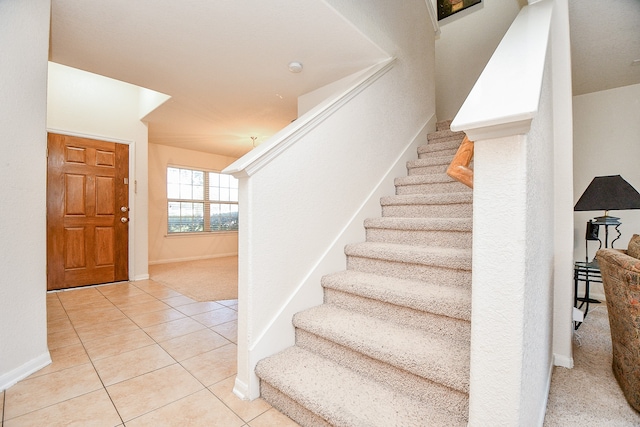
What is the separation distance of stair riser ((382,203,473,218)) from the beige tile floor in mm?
1575

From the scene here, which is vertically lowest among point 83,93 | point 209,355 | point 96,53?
point 209,355

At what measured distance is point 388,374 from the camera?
4.06ft

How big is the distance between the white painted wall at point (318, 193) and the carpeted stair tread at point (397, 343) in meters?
0.20

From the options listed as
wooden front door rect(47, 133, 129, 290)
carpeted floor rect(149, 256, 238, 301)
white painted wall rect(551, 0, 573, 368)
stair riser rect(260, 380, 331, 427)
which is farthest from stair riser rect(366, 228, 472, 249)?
wooden front door rect(47, 133, 129, 290)

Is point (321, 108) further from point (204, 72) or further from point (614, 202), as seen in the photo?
point (614, 202)

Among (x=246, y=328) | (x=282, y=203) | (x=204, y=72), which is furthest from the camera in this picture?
(x=204, y=72)

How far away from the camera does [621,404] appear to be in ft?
4.28

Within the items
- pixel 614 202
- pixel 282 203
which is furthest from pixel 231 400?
pixel 614 202

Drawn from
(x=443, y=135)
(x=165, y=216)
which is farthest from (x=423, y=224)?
(x=165, y=216)

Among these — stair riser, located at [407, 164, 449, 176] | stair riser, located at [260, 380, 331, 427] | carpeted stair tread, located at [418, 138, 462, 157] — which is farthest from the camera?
carpeted stair tread, located at [418, 138, 462, 157]

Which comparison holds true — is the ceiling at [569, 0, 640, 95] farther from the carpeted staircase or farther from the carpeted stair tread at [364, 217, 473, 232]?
the carpeted stair tread at [364, 217, 473, 232]

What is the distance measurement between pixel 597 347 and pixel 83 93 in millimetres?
5678

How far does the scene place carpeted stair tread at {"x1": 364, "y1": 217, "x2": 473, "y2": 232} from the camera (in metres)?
1.73

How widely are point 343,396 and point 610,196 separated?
270cm
